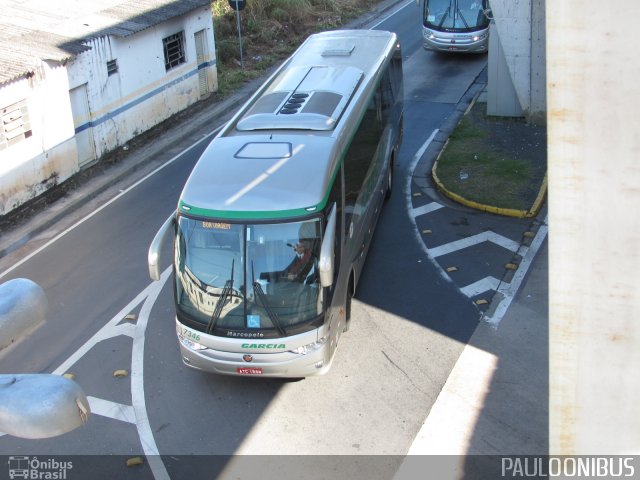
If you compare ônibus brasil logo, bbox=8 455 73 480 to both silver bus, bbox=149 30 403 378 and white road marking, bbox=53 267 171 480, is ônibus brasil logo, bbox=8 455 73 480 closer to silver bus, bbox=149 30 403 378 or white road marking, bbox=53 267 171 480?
white road marking, bbox=53 267 171 480

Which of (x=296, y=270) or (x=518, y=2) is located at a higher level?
(x=518, y=2)

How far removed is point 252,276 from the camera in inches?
384

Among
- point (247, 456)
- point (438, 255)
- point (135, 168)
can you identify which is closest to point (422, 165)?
point (438, 255)

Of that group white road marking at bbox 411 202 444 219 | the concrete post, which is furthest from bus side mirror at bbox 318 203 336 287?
the concrete post

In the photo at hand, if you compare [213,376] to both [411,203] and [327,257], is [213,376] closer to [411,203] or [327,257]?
[327,257]

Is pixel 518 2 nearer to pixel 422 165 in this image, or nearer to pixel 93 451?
pixel 422 165

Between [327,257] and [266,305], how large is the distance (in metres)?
1.00

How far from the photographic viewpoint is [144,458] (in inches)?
378

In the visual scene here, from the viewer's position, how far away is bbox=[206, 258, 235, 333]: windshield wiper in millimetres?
9820

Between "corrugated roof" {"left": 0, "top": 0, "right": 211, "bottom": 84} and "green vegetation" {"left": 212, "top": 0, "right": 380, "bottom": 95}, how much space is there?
415 centimetres

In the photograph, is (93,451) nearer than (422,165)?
Yes

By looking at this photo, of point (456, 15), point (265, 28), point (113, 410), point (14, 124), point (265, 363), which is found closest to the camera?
point (265, 363)

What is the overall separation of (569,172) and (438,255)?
334 inches

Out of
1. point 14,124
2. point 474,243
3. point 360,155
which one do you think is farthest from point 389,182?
point 14,124
